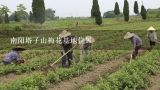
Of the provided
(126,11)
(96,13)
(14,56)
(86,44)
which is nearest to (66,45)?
(86,44)

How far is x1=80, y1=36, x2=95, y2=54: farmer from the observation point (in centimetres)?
1727

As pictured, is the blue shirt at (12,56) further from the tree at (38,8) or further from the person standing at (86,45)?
the tree at (38,8)

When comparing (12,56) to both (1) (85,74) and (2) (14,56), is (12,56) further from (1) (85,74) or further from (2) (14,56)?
(1) (85,74)

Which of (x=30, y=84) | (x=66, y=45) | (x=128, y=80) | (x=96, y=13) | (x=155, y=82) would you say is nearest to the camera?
(x=30, y=84)

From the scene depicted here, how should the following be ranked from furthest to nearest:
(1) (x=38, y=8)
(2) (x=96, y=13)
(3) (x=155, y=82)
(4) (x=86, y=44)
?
(2) (x=96, y=13) → (1) (x=38, y=8) → (4) (x=86, y=44) → (3) (x=155, y=82)

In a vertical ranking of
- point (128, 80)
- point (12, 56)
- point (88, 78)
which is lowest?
point (88, 78)

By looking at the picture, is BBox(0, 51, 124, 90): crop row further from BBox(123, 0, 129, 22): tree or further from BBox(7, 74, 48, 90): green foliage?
BBox(123, 0, 129, 22): tree

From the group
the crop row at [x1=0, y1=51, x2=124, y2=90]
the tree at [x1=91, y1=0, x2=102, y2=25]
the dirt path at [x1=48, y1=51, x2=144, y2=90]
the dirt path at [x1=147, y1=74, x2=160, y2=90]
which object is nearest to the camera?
the crop row at [x1=0, y1=51, x2=124, y2=90]

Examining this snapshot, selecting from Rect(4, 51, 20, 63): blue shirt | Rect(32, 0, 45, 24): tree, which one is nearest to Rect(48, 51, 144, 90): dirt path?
Rect(4, 51, 20, 63): blue shirt

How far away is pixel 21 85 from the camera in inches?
407

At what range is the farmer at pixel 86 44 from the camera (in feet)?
56.6

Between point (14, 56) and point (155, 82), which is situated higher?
point (14, 56)

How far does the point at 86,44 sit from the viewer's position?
17.4 metres

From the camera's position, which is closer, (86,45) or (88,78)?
(88,78)
